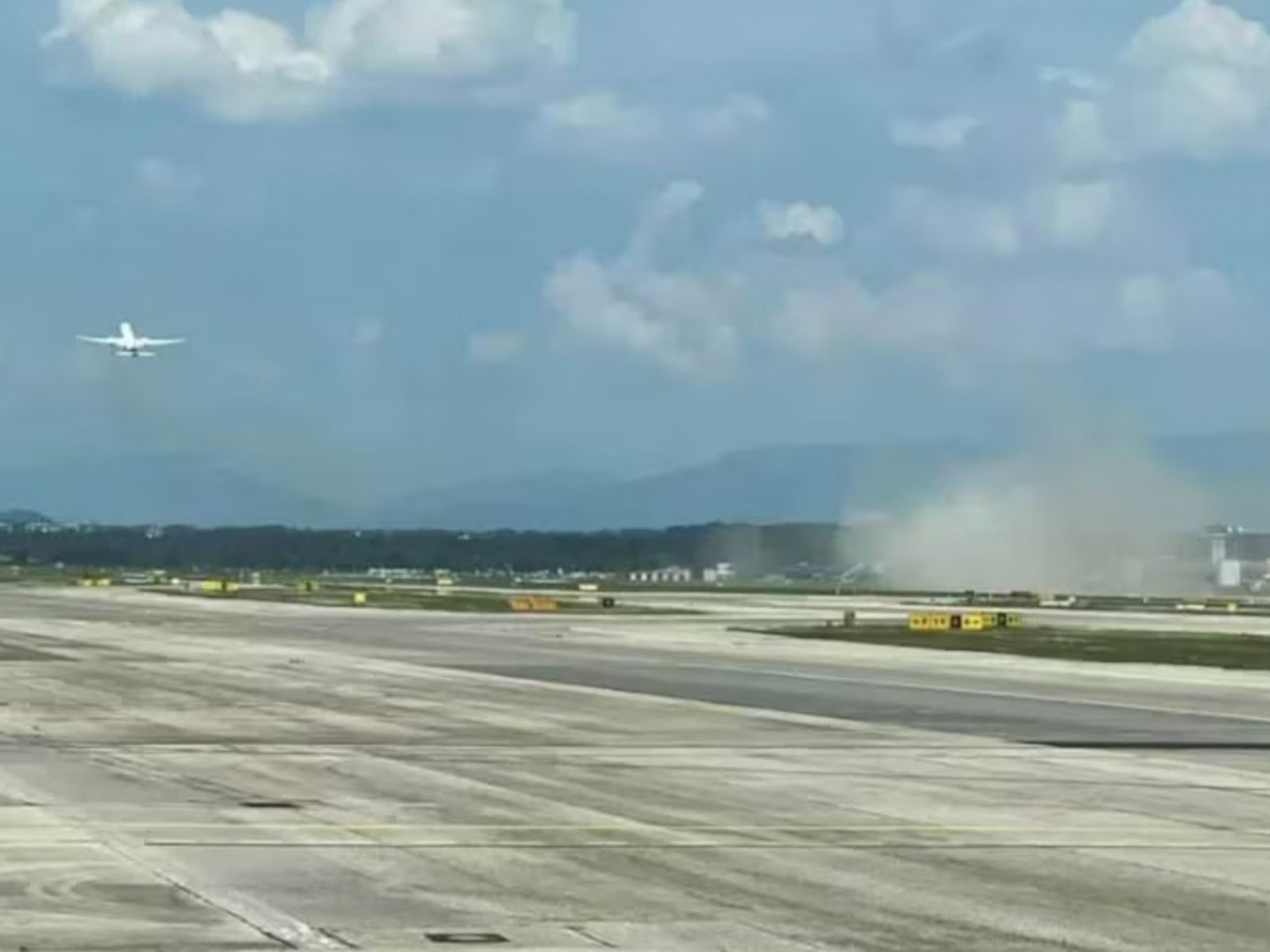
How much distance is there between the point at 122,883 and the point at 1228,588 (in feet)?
616

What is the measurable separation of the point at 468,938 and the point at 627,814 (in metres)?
8.16

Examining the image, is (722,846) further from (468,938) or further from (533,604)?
(533,604)

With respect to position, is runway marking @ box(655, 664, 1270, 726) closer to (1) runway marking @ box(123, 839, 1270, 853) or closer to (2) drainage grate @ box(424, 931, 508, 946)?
(1) runway marking @ box(123, 839, 1270, 853)

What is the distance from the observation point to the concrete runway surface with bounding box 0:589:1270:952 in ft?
55.1

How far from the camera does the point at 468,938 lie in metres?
15.9

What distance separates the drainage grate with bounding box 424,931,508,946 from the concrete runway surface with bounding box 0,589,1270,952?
42 millimetres

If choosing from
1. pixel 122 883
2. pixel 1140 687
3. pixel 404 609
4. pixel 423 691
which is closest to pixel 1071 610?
pixel 404 609

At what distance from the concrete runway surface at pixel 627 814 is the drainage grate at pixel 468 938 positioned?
0.14ft

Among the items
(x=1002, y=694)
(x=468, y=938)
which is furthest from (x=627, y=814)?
(x=1002, y=694)

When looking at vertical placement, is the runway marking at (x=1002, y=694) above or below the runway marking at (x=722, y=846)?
above

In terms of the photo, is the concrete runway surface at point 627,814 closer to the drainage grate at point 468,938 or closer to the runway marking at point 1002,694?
the drainage grate at point 468,938

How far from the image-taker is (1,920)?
16.4m

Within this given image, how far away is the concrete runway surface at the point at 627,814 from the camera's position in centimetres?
1678

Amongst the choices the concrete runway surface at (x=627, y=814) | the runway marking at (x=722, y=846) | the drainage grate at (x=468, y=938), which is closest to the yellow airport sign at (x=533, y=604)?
the concrete runway surface at (x=627, y=814)
